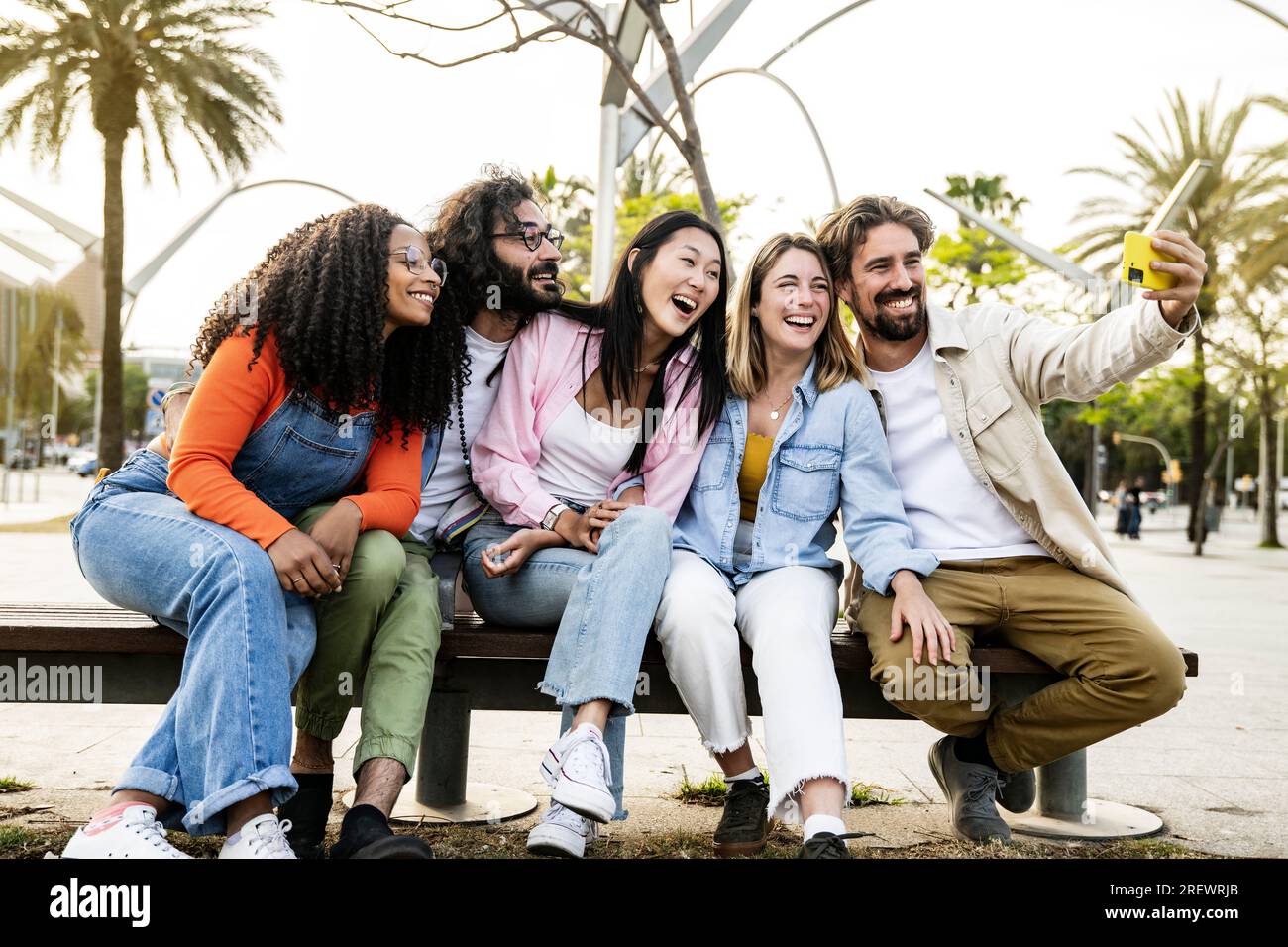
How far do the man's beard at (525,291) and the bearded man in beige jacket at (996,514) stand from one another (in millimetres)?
980

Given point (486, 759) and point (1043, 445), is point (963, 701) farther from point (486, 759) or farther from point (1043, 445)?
point (486, 759)

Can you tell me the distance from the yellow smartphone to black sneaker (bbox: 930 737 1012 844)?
4.98ft

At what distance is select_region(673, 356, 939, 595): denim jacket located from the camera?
3.53m

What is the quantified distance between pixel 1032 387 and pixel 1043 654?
0.88 meters

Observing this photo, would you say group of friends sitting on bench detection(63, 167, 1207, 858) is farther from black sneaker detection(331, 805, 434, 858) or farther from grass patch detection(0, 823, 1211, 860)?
grass patch detection(0, 823, 1211, 860)

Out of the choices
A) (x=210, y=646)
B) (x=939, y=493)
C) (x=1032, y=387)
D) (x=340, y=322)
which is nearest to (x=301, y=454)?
(x=340, y=322)

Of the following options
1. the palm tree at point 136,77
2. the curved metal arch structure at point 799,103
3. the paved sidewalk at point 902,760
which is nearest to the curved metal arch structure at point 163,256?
the palm tree at point 136,77

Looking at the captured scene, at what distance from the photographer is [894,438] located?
3.93 m

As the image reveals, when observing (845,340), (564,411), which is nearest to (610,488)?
(564,411)

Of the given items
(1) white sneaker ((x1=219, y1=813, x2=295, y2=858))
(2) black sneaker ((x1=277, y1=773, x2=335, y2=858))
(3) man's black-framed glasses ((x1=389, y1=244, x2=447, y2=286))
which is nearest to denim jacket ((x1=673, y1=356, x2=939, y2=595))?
(3) man's black-framed glasses ((x1=389, y1=244, x2=447, y2=286))

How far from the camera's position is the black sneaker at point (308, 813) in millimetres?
3145

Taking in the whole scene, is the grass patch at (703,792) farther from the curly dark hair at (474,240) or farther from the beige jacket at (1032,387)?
the curly dark hair at (474,240)
